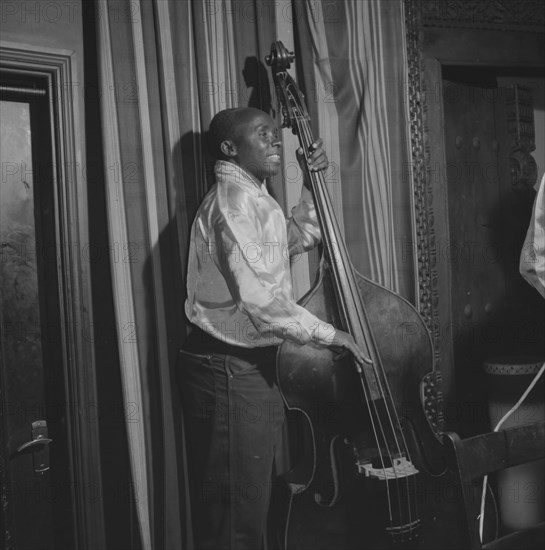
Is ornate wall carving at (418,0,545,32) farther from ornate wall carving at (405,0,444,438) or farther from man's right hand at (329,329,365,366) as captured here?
man's right hand at (329,329,365,366)

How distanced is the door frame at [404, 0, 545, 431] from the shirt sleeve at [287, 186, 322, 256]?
49 centimetres

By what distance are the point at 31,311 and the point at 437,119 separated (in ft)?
4.64

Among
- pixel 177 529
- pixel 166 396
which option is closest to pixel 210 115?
pixel 166 396

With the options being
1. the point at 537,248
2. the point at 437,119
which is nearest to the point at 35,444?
the point at 537,248

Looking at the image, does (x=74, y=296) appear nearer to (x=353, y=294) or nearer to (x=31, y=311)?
(x=31, y=311)

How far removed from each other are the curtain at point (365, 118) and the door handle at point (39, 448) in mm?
1025

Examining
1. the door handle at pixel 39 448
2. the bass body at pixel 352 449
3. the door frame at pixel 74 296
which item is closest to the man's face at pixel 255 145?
the bass body at pixel 352 449

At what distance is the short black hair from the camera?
6.02 feet

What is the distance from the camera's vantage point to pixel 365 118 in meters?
2.20

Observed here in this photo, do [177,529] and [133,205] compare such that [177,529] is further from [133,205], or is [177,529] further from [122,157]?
[122,157]

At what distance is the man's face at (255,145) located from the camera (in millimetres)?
1817

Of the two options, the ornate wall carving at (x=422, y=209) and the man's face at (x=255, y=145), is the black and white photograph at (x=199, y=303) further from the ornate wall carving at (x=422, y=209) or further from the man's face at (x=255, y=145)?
the ornate wall carving at (x=422, y=209)

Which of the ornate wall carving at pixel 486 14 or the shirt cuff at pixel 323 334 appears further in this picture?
the ornate wall carving at pixel 486 14

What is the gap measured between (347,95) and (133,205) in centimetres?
77
